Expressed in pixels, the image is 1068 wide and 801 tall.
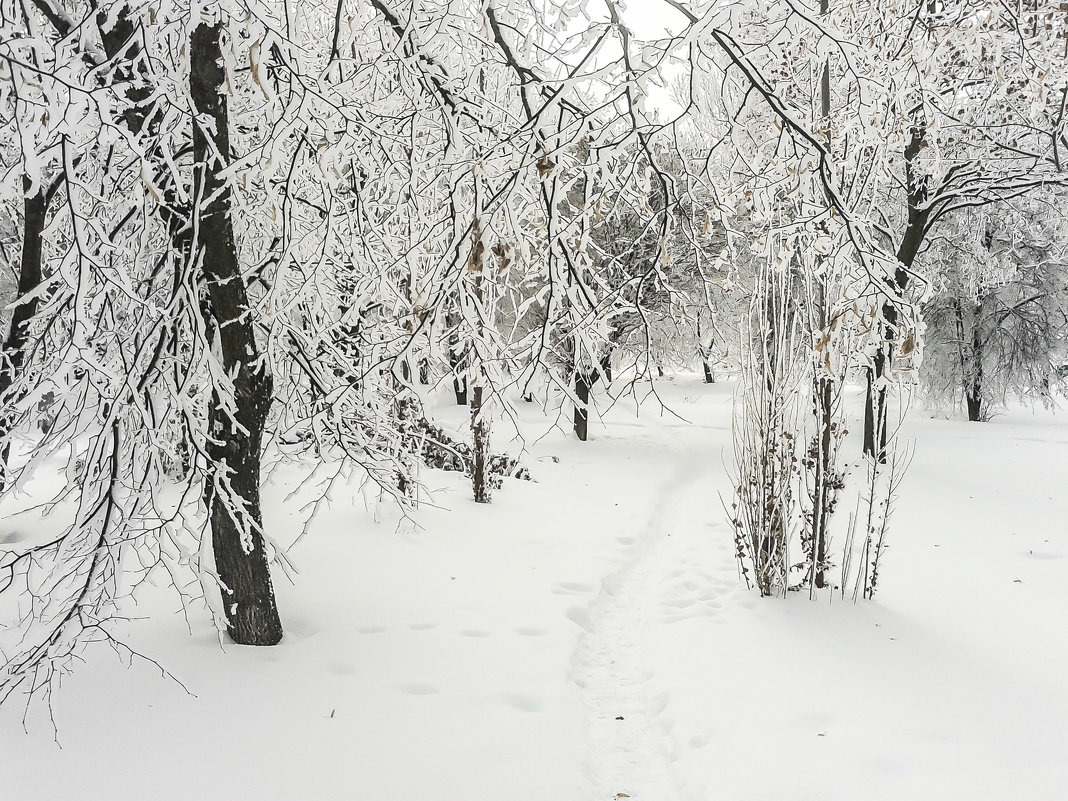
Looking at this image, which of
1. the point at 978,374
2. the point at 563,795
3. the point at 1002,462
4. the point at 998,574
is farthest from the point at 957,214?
the point at 563,795

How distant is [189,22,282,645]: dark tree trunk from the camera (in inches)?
137

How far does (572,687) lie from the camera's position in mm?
3885

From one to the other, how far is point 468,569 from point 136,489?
2.94 metres

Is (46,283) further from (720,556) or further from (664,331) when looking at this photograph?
(664,331)

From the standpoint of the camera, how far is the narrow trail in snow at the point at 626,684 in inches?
124

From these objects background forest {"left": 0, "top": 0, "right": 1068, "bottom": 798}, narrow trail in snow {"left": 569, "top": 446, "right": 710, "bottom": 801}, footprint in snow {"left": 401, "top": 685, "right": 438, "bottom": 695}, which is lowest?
narrow trail in snow {"left": 569, "top": 446, "right": 710, "bottom": 801}

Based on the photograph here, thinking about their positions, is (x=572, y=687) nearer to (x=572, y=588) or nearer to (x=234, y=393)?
Result: (x=572, y=588)

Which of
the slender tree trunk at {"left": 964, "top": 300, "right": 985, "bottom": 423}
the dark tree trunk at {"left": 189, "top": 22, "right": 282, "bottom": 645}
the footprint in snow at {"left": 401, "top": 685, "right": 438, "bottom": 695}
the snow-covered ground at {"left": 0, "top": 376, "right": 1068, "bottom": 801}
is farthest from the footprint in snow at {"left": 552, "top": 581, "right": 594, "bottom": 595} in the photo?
the slender tree trunk at {"left": 964, "top": 300, "right": 985, "bottom": 423}

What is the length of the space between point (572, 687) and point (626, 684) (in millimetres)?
355

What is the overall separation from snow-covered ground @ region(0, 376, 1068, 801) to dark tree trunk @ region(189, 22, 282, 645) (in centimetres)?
28

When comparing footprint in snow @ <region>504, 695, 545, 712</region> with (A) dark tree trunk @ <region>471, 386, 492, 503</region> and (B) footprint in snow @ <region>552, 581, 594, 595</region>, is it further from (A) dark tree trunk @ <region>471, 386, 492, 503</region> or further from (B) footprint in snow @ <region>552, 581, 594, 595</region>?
(A) dark tree trunk @ <region>471, 386, 492, 503</region>

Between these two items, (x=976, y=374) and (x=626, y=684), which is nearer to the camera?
(x=626, y=684)

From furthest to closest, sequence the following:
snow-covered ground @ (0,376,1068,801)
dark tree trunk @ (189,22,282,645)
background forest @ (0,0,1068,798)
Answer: dark tree trunk @ (189,22,282,645)
snow-covered ground @ (0,376,1068,801)
background forest @ (0,0,1068,798)

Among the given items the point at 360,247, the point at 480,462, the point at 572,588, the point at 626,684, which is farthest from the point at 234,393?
the point at 480,462
